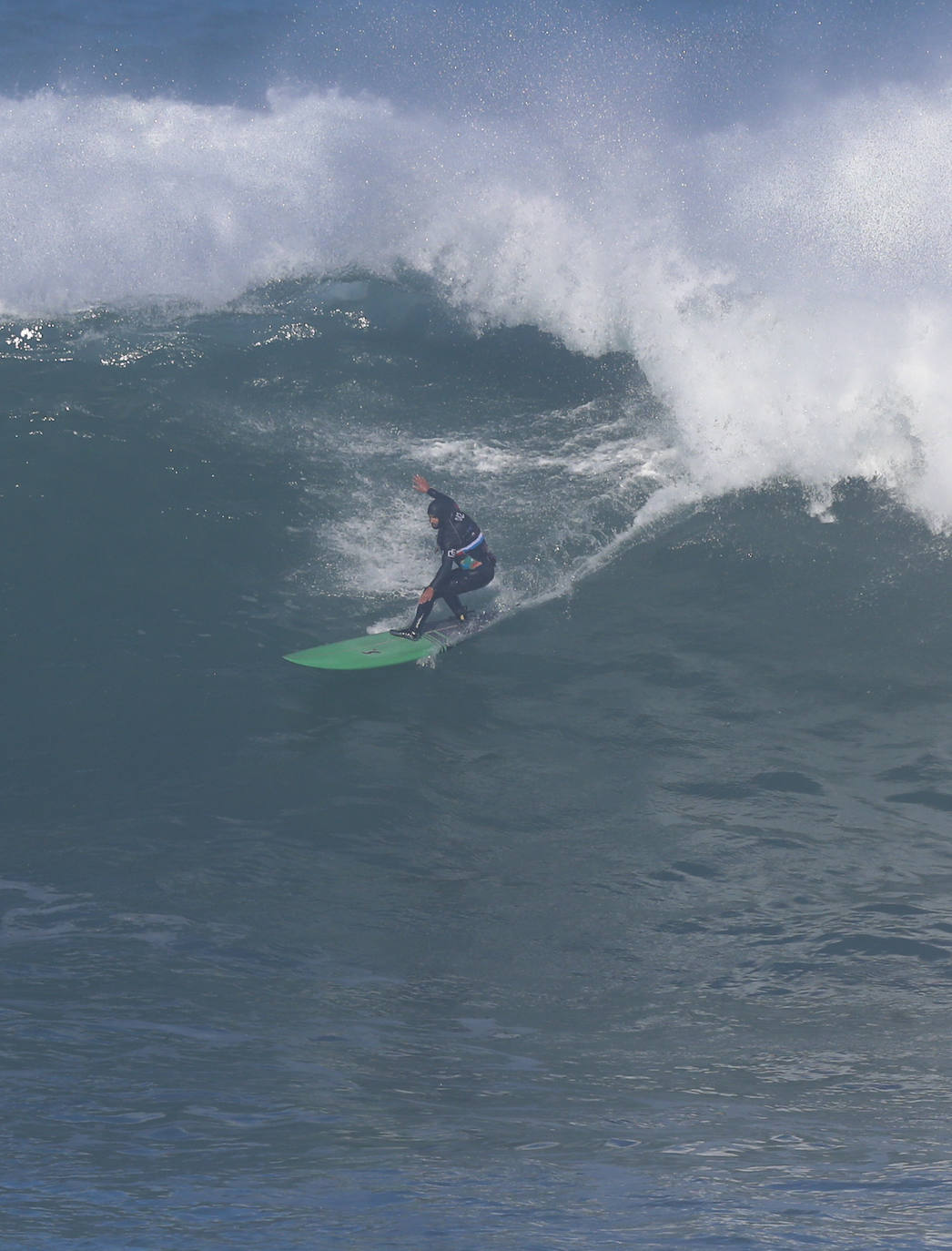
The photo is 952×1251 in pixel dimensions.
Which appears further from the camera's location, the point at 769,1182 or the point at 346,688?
the point at 346,688

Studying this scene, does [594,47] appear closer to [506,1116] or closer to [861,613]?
[861,613]

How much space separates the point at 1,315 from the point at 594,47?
14.0 metres

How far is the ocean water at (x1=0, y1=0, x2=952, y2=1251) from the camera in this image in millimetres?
7414

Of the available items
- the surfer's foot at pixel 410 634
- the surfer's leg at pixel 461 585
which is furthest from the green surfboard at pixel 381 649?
the surfer's leg at pixel 461 585

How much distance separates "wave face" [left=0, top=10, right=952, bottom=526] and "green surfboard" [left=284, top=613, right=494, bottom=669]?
3921 millimetres

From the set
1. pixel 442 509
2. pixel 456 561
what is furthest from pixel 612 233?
pixel 456 561

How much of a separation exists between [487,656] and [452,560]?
43.0 inches

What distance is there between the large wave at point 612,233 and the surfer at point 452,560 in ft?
11.9

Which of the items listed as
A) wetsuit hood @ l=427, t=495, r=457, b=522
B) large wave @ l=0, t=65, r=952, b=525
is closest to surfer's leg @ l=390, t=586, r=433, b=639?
wetsuit hood @ l=427, t=495, r=457, b=522

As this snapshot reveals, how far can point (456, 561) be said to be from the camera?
1371 cm

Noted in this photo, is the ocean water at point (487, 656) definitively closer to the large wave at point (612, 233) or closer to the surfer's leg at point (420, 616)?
the large wave at point (612, 233)

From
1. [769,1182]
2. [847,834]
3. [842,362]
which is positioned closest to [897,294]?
[842,362]

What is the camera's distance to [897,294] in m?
17.5

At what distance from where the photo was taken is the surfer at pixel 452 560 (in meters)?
13.6
